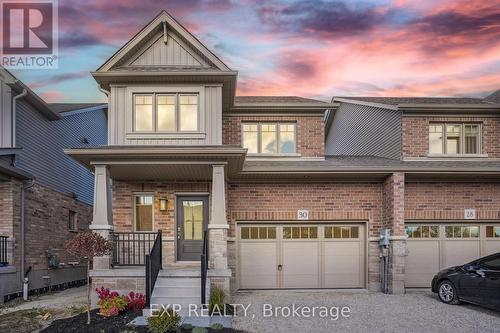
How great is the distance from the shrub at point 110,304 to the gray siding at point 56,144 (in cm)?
580

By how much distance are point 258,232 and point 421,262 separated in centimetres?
497

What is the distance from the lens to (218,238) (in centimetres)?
1033

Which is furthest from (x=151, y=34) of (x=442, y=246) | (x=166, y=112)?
(x=442, y=246)

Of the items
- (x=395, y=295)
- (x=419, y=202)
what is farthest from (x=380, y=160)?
(x=395, y=295)

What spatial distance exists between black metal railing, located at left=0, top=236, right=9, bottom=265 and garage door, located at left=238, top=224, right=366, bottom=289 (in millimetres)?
6465

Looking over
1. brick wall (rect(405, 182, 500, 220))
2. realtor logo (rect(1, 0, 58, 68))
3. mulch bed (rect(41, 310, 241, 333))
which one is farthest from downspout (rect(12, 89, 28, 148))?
brick wall (rect(405, 182, 500, 220))

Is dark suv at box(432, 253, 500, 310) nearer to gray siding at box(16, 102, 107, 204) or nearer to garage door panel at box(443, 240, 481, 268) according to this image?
garage door panel at box(443, 240, 481, 268)

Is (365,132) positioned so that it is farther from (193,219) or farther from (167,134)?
(167,134)

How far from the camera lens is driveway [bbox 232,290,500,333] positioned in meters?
8.36

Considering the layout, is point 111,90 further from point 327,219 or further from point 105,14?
point 327,219

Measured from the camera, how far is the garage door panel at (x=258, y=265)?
12.9m

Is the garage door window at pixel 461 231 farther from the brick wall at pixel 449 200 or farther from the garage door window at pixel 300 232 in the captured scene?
the garage door window at pixel 300 232

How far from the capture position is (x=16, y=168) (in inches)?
477

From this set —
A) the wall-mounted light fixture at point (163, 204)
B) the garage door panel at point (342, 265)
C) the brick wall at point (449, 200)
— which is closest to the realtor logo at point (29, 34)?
the wall-mounted light fixture at point (163, 204)
